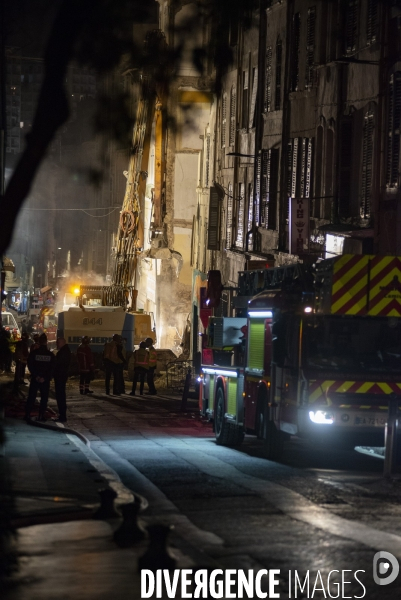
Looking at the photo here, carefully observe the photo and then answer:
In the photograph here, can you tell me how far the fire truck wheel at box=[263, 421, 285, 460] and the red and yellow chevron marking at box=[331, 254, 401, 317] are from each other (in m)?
2.29

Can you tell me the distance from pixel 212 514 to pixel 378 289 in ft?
20.0

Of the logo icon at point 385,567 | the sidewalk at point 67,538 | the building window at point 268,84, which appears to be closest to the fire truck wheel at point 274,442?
the sidewalk at point 67,538

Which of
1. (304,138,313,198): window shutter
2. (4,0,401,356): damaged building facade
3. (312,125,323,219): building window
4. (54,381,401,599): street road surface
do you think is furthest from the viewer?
(304,138,313,198): window shutter

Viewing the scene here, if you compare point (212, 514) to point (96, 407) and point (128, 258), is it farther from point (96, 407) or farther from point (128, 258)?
point (128, 258)

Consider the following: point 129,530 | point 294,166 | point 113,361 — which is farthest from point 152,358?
point 129,530

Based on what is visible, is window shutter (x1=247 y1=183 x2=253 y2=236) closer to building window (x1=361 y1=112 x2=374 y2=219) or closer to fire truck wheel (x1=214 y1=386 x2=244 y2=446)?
building window (x1=361 y1=112 x2=374 y2=219)

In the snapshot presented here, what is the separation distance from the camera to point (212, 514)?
11.8m

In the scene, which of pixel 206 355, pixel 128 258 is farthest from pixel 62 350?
pixel 128 258

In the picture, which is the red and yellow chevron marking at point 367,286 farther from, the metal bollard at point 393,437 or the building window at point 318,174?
the building window at point 318,174

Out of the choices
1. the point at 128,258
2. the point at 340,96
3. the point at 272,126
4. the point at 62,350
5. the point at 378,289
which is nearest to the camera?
the point at 378,289

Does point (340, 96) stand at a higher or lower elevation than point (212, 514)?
higher

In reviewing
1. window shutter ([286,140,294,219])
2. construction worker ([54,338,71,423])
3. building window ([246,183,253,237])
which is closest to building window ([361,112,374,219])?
window shutter ([286,140,294,219])

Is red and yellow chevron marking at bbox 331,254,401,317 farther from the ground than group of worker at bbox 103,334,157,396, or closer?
farther from the ground

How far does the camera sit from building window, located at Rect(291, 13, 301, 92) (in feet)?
111
